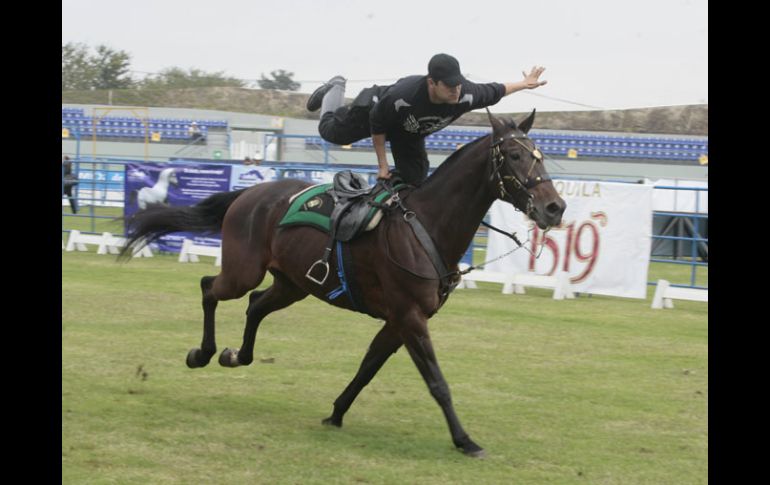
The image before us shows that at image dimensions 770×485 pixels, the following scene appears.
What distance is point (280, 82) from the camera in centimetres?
5175

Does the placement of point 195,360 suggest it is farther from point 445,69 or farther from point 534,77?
point 534,77

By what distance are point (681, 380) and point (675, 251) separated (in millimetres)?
10543

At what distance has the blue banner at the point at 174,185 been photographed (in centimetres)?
1991

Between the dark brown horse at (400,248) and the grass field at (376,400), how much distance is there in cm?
47

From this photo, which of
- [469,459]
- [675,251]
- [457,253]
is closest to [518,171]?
[457,253]

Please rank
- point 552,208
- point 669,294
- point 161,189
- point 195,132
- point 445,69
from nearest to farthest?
point 552,208, point 445,69, point 669,294, point 161,189, point 195,132

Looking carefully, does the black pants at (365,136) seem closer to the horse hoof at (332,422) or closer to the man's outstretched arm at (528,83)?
the man's outstretched arm at (528,83)

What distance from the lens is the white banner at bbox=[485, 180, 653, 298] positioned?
50.4 feet

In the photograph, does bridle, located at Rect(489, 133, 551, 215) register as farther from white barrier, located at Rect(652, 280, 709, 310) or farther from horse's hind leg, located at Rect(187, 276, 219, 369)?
white barrier, located at Rect(652, 280, 709, 310)

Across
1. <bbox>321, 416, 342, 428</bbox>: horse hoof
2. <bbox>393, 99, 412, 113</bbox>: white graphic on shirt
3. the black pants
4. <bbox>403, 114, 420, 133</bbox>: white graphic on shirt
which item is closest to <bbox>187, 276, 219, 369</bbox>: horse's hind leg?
<bbox>321, 416, 342, 428</bbox>: horse hoof

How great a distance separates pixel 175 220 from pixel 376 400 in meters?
2.42

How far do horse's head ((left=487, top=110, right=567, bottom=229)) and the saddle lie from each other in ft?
2.99

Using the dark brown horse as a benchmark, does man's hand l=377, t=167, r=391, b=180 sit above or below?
above

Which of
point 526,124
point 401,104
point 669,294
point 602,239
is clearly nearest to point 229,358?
point 401,104
